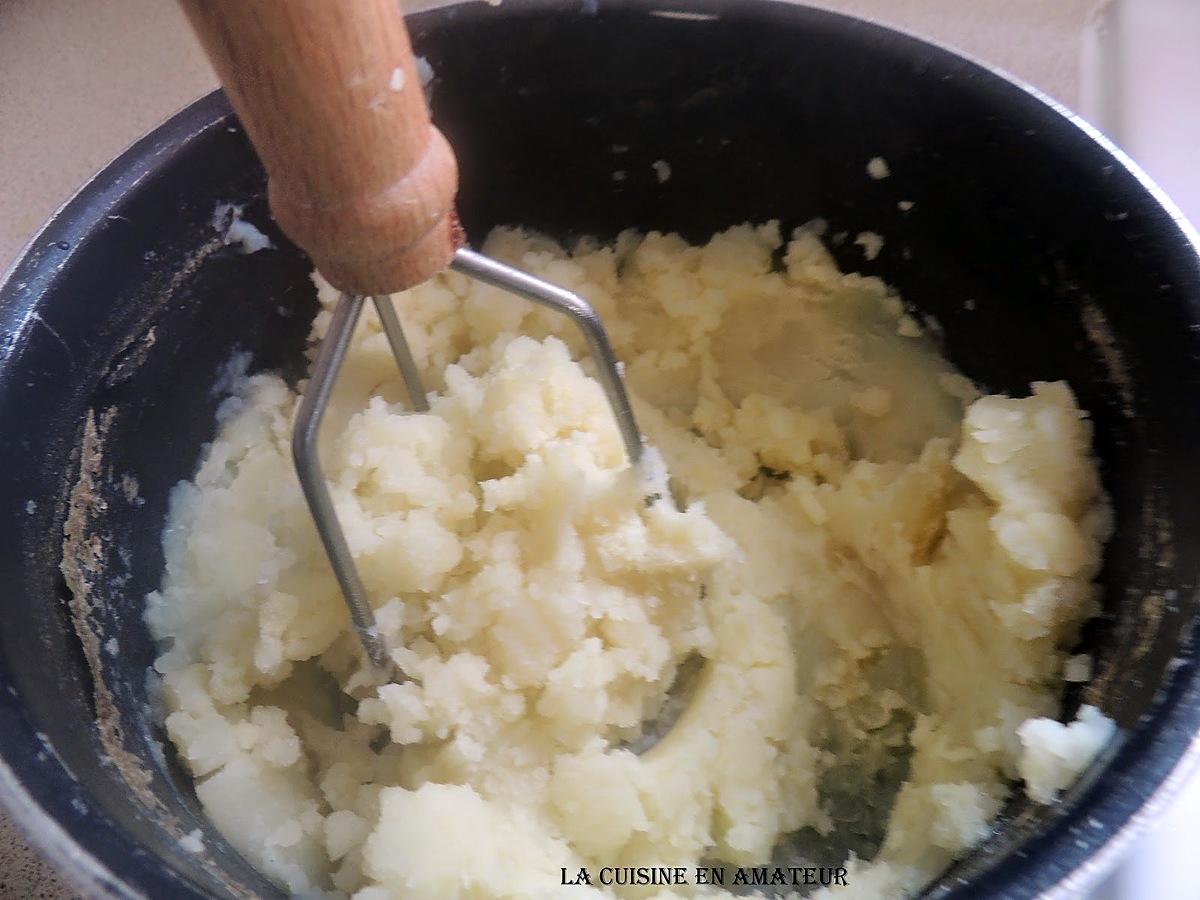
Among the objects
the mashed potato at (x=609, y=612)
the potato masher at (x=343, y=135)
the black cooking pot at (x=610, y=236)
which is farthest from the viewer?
the mashed potato at (x=609, y=612)

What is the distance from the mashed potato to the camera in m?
0.70

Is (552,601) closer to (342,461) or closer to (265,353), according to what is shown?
(342,461)

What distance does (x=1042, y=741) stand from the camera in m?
0.58

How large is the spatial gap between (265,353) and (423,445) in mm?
228

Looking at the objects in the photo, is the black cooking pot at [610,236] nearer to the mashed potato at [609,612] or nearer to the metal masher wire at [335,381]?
the mashed potato at [609,612]

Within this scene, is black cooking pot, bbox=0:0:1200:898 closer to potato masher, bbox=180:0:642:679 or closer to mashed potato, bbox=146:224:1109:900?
mashed potato, bbox=146:224:1109:900

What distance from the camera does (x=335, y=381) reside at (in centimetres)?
70

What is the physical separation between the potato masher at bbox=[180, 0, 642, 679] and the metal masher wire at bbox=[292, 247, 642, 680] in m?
0.01

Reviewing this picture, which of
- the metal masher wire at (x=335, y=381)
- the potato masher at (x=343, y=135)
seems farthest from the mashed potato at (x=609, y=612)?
the potato masher at (x=343, y=135)

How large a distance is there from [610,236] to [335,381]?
1.38 feet

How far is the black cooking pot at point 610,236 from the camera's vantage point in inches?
22.3

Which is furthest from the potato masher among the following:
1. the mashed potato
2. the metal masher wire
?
the mashed potato

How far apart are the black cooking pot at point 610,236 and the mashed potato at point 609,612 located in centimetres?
4

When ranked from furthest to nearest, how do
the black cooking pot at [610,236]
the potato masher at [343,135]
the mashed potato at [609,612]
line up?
the mashed potato at [609,612] < the black cooking pot at [610,236] < the potato masher at [343,135]
